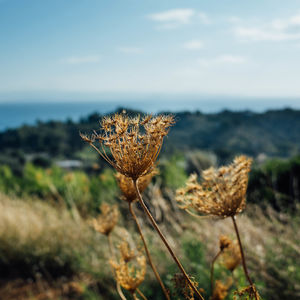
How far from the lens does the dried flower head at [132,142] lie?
2.56 ft

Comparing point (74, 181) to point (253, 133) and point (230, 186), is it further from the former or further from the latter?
point (253, 133)

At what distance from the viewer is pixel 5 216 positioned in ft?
16.9

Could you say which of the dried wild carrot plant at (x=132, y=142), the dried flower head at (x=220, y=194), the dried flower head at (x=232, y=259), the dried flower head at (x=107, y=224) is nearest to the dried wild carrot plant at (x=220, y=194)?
the dried flower head at (x=220, y=194)

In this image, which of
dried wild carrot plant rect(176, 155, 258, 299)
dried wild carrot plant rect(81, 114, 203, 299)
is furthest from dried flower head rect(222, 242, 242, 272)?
dried wild carrot plant rect(81, 114, 203, 299)

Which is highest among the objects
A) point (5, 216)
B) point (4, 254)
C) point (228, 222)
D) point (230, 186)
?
point (230, 186)

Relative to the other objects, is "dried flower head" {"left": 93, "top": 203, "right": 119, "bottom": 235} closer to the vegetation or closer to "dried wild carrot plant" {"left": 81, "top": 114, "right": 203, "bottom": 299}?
the vegetation

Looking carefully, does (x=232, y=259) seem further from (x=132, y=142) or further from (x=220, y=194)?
(x=132, y=142)

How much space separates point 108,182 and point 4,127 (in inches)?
1063

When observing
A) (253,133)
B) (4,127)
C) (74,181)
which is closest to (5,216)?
(74,181)

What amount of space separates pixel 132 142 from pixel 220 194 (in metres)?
0.39

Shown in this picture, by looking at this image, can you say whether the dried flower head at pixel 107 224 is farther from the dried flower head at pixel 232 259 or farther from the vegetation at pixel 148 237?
the dried flower head at pixel 232 259

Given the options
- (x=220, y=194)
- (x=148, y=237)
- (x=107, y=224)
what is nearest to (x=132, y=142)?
(x=220, y=194)

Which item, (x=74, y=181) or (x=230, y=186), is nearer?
(x=230, y=186)

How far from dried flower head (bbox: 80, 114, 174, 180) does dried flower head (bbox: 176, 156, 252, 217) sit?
0.24 m
